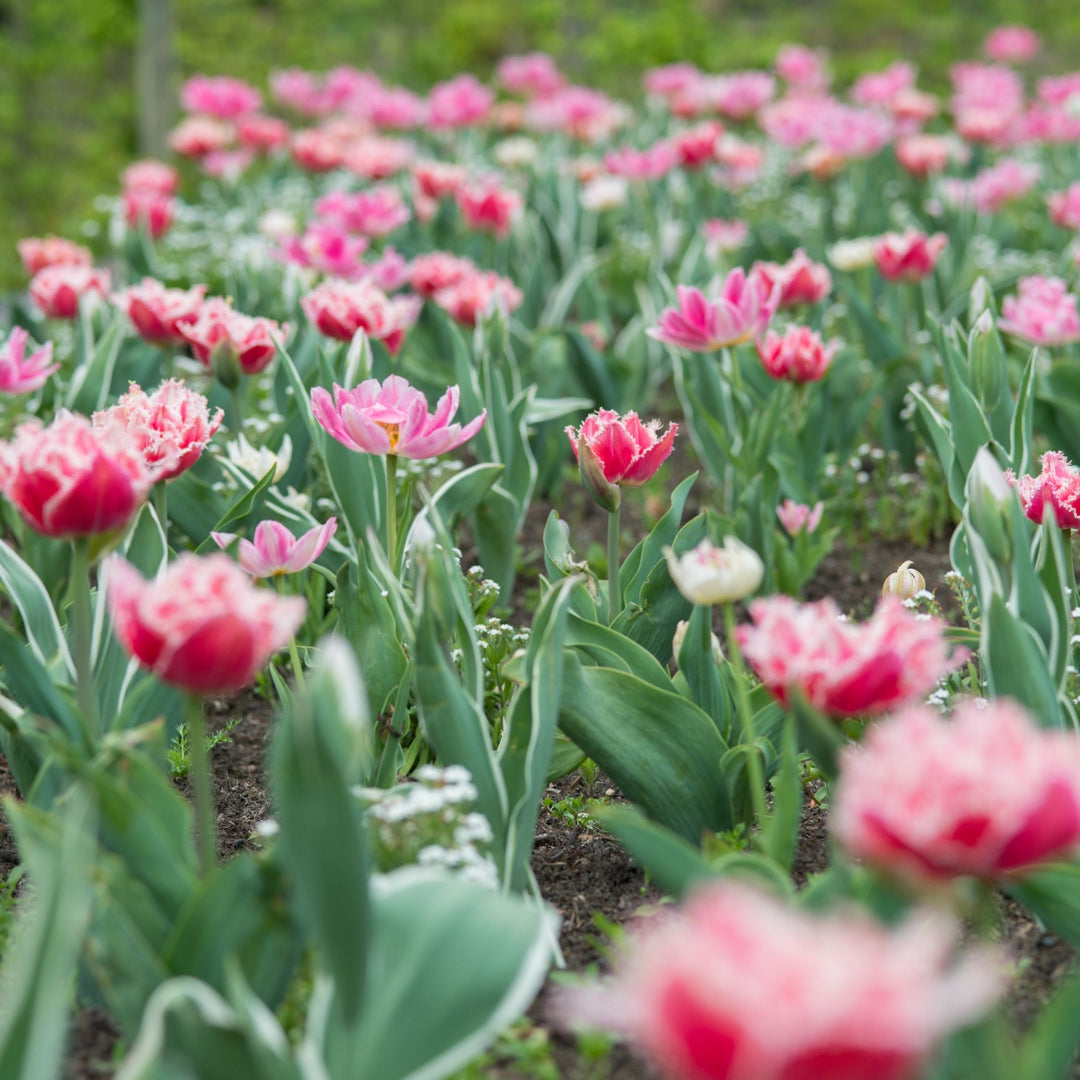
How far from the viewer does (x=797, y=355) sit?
271cm

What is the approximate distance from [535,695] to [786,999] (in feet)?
2.67

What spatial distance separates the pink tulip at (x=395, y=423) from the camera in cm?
196

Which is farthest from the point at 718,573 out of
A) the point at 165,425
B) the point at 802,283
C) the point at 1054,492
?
the point at 802,283

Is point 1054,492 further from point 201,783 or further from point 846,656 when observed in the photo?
point 201,783

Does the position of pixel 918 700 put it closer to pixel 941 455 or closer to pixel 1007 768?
pixel 941 455

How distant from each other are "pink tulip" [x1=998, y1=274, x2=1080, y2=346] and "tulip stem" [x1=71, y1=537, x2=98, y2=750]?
2036 millimetres

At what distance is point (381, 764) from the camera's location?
2.03 meters

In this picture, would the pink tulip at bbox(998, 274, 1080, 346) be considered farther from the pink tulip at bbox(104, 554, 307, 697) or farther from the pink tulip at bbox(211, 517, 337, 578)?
the pink tulip at bbox(104, 554, 307, 697)

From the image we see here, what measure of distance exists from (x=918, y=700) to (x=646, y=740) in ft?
1.62

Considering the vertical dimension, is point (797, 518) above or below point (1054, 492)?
below

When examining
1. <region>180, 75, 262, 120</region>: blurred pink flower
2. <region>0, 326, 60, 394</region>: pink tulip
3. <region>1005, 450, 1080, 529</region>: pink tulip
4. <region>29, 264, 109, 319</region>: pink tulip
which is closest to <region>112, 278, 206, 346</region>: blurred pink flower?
<region>0, 326, 60, 394</region>: pink tulip

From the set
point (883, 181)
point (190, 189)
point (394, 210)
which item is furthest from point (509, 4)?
point (394, 210)

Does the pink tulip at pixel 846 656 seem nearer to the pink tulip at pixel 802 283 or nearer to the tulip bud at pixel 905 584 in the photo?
the tulip bud at pixel 905 584

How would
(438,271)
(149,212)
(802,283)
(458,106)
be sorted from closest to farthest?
(802,283) < (438,271) < (149,212) < (458,106)
